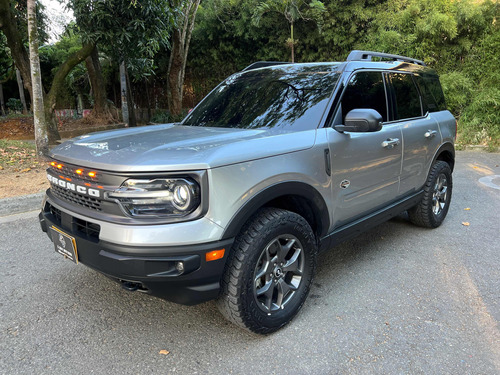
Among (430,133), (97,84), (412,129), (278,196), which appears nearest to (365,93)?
(412,129)

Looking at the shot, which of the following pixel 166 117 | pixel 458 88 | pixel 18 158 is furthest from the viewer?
pixel 166 117

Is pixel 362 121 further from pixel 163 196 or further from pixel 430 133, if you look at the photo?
pixel 430 133

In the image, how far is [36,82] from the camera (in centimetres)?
691

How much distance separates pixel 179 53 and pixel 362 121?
12659mm

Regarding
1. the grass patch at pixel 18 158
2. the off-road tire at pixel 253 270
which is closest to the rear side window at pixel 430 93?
the off-road tire at pixel 253 270

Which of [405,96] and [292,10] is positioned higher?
[292,10]

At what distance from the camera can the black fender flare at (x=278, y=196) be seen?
215cm

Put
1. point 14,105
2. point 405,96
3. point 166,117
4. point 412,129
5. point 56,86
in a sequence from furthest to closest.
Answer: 1. point 14,105
2. point 166,117
3. point 56,86
4. point 405,96
5. point 412,129

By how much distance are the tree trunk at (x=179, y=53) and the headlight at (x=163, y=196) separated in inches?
483

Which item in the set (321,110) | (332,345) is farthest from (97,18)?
(332,345)

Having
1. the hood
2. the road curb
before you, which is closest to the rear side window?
the hood

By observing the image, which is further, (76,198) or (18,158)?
(18,158)

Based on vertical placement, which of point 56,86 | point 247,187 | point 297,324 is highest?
point 56,86

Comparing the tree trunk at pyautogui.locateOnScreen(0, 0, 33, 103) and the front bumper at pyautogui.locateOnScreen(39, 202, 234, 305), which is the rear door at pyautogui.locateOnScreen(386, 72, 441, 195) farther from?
the tree trunk at pyautogui.locateOnScreen(0, 0, 33, 103)
